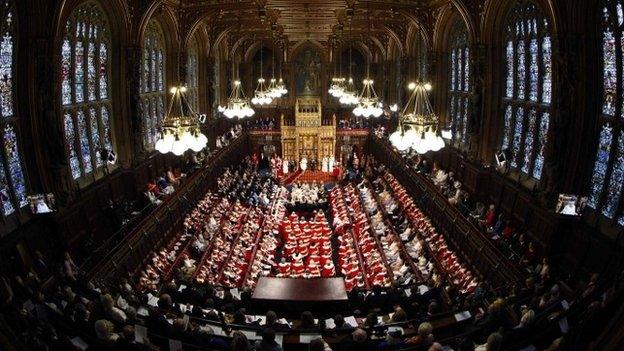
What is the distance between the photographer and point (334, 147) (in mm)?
36906

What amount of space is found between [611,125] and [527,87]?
469 cm

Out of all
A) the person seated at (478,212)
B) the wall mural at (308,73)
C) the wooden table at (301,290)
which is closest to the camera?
the wooden table at (301,290)

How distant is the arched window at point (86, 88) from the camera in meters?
15.9

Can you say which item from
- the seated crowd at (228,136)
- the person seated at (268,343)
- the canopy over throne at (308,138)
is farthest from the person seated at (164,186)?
the canopy over throne at (308,138)

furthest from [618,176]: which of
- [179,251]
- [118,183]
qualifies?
[118,183]

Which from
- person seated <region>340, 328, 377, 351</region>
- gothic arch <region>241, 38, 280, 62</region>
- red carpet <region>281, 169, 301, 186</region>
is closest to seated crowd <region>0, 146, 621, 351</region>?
person seated <region>340, 328, 377, 351</region>

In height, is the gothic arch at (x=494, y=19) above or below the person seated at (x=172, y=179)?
above

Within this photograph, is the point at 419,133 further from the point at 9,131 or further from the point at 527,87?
the point at 9,131

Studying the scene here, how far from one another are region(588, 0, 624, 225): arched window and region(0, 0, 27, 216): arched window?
1280cm

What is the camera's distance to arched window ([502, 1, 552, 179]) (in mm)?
15672

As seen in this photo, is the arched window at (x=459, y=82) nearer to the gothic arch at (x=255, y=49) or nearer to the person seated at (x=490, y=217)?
the person seated at (x=490, y=217)

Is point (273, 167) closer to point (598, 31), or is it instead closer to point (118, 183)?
point (118, 183)

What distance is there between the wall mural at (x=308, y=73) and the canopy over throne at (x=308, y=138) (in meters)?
5.40

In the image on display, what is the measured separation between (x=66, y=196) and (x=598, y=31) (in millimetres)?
13058
